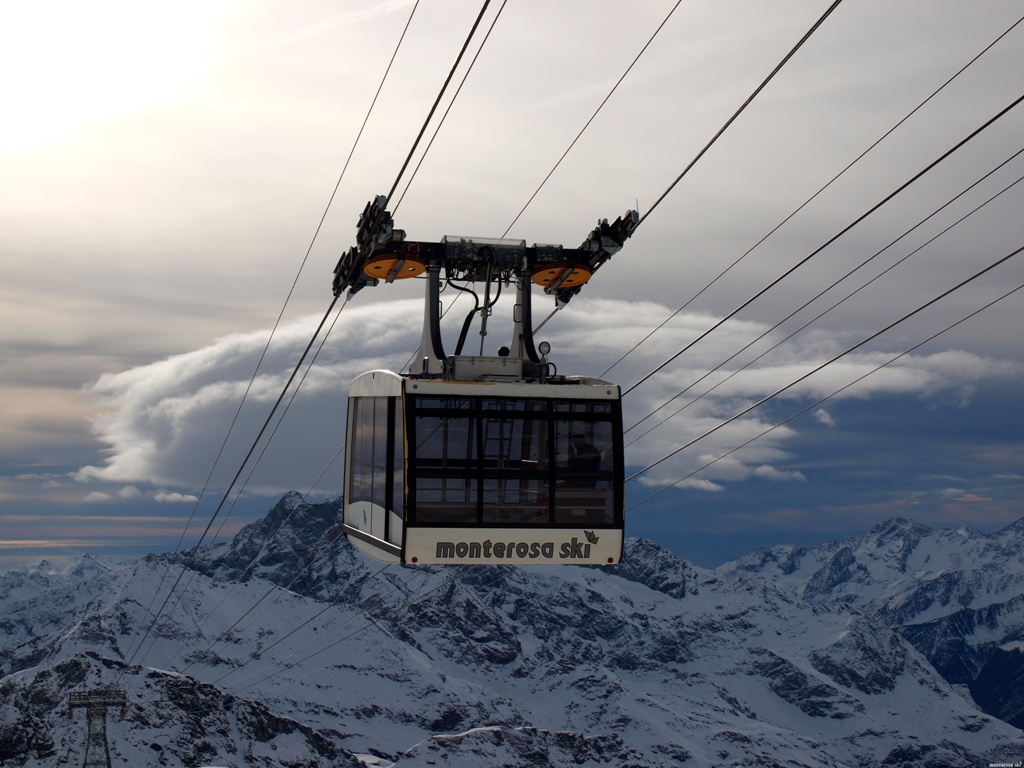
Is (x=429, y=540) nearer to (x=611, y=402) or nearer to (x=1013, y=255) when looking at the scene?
(x=611, y=402)

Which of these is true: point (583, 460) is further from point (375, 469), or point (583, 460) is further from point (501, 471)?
point (375, 469)

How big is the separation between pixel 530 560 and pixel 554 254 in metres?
6.43

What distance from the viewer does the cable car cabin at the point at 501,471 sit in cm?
1798

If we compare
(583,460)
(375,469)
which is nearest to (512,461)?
(583,460)

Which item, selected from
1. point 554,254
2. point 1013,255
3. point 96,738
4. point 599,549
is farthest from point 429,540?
point 96,738

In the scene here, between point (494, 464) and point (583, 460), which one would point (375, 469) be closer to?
point (494, 464)

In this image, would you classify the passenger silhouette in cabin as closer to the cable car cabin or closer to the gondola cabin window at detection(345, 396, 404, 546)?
the cable car cabin

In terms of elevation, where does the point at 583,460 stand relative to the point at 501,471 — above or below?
above

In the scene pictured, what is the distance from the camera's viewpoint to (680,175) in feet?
53.6

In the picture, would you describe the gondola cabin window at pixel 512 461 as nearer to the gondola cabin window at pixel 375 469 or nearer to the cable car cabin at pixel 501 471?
the cable car cabin at pixel 501 471

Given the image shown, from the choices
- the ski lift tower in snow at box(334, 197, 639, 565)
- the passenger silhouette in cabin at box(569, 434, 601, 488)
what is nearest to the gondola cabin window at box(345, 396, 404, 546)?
the ski lift tower in snow at box(334, 197, 639, 565)

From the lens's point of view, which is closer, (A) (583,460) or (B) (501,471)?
(B) (501,471)

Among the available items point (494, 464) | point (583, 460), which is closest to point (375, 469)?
point (494, 464)

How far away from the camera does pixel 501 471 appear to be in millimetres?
18219
